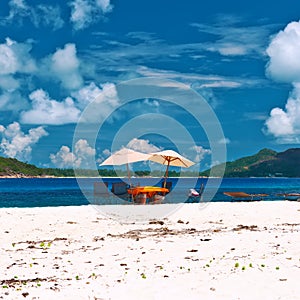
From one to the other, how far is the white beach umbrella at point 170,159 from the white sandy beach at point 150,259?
6624 millimetres

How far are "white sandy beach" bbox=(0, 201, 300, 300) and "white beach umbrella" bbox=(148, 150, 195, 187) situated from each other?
662 cm

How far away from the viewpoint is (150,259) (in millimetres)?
9703

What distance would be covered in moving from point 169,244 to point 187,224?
4980mm

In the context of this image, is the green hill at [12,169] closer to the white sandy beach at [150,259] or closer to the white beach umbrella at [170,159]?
the white beach umbrella at [170,159]

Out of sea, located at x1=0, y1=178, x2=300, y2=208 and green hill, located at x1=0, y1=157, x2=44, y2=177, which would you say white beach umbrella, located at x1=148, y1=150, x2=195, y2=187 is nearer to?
sea, located at x1=0, y1=178, x2=300, y2=208

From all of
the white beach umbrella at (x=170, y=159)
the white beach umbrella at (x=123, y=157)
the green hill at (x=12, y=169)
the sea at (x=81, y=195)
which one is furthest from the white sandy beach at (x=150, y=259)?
the green hill at (x=12, y=169)

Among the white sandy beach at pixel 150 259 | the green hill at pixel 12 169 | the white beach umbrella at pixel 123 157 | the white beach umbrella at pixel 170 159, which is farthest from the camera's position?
the green hill at pixel 12 169

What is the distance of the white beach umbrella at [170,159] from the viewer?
77.5ft

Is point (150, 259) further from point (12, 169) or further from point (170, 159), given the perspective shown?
point (12, 169)

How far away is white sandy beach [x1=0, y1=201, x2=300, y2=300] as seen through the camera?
729cm

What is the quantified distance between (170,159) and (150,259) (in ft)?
51.1

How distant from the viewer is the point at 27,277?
27.7 ft

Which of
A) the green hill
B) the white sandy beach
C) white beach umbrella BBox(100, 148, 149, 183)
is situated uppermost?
the green hill

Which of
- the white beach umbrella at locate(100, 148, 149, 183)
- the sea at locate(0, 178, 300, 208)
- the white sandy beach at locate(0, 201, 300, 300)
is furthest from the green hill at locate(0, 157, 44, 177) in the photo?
the white sandy beach at locate(0, 201, 300, 300)
